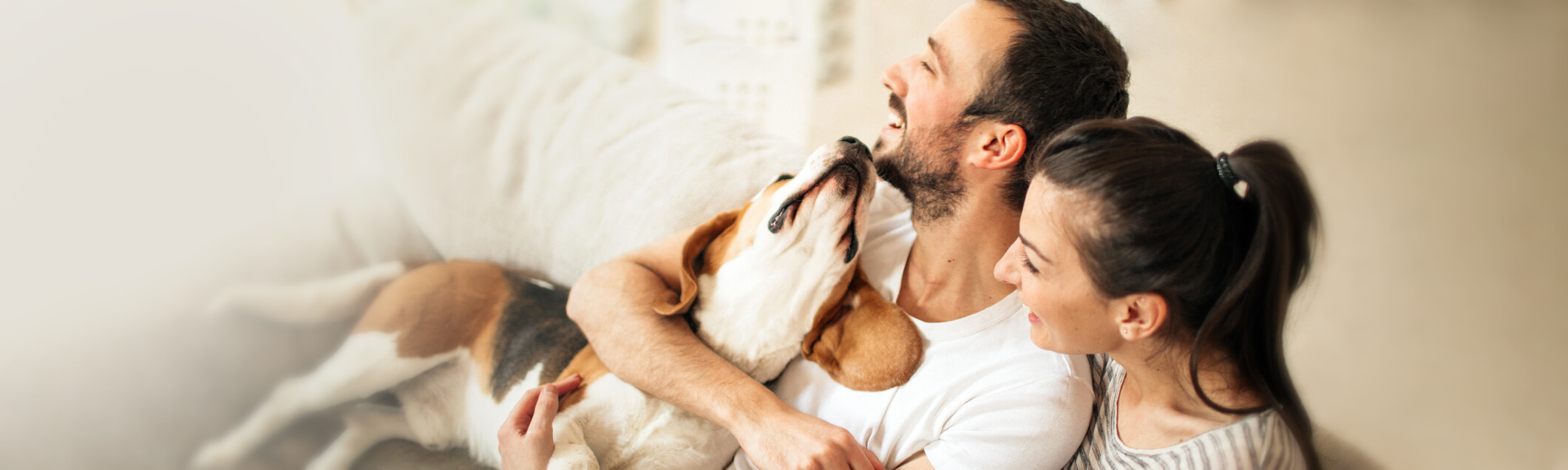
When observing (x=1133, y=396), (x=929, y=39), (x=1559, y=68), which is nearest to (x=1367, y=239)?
(x=1559, y=68)

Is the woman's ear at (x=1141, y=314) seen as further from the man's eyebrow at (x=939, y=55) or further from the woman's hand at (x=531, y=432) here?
the woman's hand at (x=531, y=432)

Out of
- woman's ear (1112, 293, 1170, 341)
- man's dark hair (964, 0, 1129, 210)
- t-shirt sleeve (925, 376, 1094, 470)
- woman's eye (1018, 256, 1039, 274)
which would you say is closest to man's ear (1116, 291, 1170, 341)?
woman's ear (1112, 293, 1170, 341)

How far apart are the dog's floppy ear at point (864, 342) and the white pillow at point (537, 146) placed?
1.07ft

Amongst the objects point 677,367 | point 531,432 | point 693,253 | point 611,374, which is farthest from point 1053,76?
point 531,432

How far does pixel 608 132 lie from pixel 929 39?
2.15ft

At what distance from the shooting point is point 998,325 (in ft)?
3.86

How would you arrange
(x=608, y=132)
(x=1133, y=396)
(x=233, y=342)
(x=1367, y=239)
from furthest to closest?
(x=608, y=132), (x=233, y=342), (x=1133, y=396), (x=1367, y=239)

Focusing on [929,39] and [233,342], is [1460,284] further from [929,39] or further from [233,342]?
[233,342]

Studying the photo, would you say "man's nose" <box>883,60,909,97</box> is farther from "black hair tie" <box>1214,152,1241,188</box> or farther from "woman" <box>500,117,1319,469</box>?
"black hair tie" <box>1214,152,1241,188</box>

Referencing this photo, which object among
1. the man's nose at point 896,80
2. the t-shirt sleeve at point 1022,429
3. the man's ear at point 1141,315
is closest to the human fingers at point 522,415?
the t-shirt sleeve at point 1022,429

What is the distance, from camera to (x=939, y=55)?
1142mm

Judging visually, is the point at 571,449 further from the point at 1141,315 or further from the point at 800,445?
the point at 1141,315

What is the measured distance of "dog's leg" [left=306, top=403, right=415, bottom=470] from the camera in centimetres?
117

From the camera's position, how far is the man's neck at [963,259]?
1202 mm
